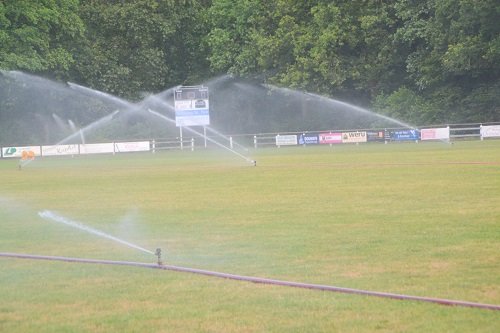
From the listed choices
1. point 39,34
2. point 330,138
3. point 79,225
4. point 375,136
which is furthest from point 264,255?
point 39,34

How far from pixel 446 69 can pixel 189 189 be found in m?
39.8

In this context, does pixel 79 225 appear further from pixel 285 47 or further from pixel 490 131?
pixel 285 47

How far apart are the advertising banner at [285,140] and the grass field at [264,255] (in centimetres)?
3891

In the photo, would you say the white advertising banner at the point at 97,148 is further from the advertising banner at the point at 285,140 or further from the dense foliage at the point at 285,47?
the advertising banner at the point at 285,140

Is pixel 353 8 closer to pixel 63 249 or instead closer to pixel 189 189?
pixel 189 189

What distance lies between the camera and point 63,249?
40.9 ft

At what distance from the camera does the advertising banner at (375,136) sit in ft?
190

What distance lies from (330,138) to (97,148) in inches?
713

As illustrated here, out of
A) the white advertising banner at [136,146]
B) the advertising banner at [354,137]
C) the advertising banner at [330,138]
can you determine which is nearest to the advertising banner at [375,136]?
the advertising banner at [354,137]

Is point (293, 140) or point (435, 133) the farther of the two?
point (293, 140)

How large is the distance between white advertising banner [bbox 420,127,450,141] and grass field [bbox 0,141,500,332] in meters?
31.9

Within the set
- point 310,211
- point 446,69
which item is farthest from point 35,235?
point 446,69

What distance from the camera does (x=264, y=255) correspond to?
11109mm

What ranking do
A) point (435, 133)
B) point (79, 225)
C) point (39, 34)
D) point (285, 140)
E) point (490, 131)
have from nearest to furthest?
point (79, 225) < point (490, 131) < point (435, 133) < point (285, 140) < point (39, 34)
